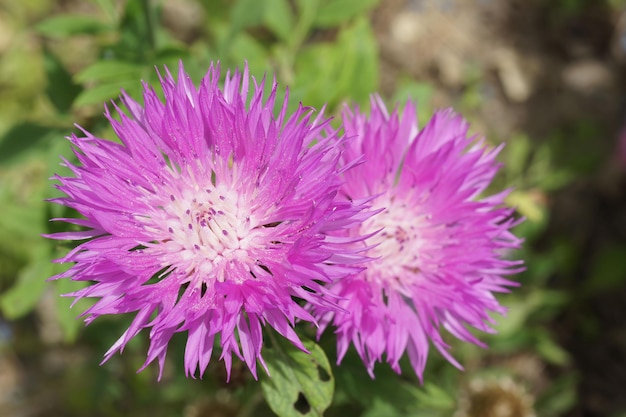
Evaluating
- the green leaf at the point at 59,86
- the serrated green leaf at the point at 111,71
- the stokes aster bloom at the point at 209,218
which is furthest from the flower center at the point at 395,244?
the green leaf at the point at 59,86

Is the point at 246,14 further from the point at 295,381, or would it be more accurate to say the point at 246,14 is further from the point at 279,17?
the point at 295,381

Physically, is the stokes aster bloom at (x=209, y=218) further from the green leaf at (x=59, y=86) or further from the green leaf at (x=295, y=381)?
the green leaf at (x=59, y=86)

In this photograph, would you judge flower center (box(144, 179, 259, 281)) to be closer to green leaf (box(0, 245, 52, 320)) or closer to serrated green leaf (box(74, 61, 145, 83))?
serrated green leaf (box(74, 61, 145, 83))

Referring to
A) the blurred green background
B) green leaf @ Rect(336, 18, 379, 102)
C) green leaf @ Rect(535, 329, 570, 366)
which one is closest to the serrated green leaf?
the blurred green background

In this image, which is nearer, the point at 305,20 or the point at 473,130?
the point at 305,20

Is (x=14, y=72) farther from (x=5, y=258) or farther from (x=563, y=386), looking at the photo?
(x=563, y=386)

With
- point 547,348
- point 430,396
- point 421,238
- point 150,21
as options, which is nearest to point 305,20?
point 150,21
